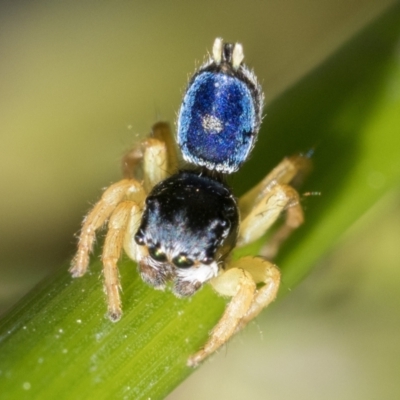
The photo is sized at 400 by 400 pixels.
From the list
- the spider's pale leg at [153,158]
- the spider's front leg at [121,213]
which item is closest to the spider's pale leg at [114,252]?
the spider's front leg at [121,213]

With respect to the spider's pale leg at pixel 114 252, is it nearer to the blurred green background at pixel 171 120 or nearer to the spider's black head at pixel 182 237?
the spider's black head at pixel 182 237

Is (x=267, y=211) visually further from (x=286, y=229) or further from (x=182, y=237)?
(x=182, y=237)

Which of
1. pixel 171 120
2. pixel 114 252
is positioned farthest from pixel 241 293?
pixel 171 120

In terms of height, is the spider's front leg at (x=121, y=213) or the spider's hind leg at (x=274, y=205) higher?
the spider's front leg at (x=121, y=213)

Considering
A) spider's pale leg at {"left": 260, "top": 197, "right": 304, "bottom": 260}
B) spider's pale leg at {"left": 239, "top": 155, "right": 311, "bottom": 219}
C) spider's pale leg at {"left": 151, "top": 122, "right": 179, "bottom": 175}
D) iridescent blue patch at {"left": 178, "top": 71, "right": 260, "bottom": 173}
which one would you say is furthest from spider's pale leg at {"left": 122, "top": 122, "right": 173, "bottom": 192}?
spider's pale leg at {"left": 260, "top": 197, "right": 304, "bottom": 260}

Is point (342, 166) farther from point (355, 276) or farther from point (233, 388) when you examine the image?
point (233, 388)

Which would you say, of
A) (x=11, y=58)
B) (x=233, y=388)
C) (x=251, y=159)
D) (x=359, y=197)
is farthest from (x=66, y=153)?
(x=359, y=197)
